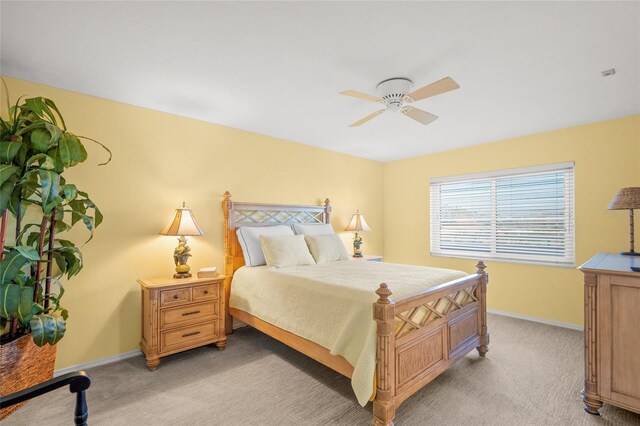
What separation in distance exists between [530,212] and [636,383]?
2.53 meters

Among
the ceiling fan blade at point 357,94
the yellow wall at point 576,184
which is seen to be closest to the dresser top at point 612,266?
the yellow wall at point 576,184

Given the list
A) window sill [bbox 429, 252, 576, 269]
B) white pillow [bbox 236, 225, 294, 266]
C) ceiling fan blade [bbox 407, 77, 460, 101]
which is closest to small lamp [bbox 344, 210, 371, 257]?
window sill [bbox 429, 252, 576, 269]

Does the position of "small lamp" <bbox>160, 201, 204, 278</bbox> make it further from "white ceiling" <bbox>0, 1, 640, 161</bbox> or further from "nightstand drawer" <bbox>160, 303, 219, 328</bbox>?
"white ceiling" <bbox>0, 1, 640, 161</bbox>

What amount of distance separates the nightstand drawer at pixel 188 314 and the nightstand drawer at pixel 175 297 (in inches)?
2.2

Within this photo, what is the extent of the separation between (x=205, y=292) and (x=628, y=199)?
408 cm

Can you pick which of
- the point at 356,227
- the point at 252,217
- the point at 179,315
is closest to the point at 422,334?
the point at 179,315

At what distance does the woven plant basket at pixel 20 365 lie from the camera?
149 cm

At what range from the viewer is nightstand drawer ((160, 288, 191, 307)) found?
9.02ft

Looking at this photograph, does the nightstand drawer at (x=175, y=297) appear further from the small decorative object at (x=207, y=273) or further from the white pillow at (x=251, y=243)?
the white pillow at (x=251, y=243)

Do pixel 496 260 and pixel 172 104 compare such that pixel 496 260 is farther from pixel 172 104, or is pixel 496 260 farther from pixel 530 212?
pixel 172 104

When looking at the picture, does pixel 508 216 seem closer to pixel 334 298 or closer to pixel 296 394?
pixel 334 298

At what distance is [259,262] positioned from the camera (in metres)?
3.45

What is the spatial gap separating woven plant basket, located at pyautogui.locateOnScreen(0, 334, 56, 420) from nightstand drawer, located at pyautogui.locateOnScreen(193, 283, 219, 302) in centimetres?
119

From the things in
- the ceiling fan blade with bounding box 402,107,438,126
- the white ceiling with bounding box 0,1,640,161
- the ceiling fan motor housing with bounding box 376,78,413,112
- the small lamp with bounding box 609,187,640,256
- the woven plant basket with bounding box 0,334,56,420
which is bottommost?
the woven plant basket with bounding box 0,334,56,420
